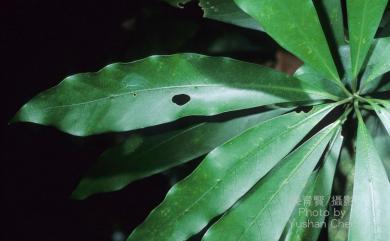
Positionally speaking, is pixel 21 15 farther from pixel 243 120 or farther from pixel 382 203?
pixel 382 203

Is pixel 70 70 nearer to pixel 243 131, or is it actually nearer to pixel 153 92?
pixel 153 92

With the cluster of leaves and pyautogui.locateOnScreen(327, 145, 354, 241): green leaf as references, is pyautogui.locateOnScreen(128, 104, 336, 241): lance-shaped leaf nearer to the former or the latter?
the cluster of leaves

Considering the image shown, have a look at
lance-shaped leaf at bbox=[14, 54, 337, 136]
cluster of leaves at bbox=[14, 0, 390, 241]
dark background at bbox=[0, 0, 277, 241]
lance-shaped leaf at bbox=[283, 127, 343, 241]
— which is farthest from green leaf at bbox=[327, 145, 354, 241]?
dark background at bbox=[0, 0, 277, 241]

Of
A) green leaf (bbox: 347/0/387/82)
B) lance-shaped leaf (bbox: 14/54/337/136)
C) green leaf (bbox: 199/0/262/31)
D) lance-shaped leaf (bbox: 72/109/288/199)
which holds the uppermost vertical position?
green leaf (bbox: 199/0/262/31)

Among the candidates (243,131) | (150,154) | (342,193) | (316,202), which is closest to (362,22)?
(243,131)

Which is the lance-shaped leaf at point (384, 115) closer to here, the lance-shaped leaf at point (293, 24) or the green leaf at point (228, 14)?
the lance-shaped leaf at point (293, 24)

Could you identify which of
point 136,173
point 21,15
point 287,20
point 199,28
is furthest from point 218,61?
point 21,15
